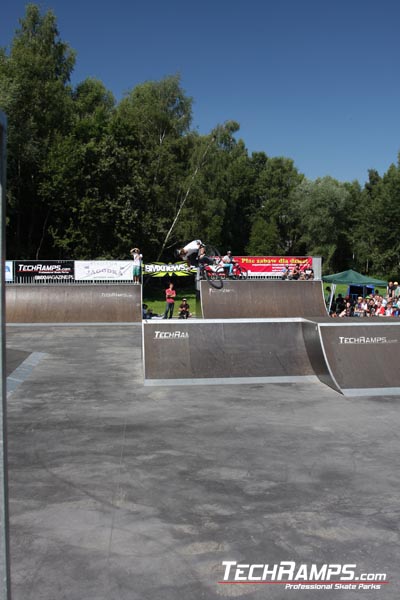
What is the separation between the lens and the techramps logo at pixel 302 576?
449 cm

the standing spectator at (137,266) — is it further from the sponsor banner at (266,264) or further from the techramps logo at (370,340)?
the techramps logo at (370,340)

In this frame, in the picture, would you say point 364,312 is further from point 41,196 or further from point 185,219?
Answer: point 185,219

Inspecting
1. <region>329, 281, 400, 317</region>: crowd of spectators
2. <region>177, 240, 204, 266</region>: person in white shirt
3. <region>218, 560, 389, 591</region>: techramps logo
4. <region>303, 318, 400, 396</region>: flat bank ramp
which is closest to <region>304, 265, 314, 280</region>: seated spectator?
<region>329, 281, 400, 317</region>: crowd of spectators

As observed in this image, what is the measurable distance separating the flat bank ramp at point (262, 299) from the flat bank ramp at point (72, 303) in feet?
12.1

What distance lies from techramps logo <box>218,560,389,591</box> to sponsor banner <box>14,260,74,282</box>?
956 inches

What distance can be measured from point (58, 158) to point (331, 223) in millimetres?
41821

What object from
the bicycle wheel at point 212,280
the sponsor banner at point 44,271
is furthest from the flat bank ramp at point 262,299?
the sponsor banner at point 44,271

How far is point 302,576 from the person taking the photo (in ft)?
15.2

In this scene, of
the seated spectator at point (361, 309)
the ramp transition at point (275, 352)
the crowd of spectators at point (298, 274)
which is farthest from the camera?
the crowd of spectators at point (298, 274)

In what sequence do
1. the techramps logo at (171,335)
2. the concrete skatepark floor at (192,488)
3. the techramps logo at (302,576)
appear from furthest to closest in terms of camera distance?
the techramps logo at (171,335)
the concrete skatepark floor at (192,488)
the techramps logo at (302,576)

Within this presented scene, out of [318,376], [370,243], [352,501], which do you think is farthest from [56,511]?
[370,243]

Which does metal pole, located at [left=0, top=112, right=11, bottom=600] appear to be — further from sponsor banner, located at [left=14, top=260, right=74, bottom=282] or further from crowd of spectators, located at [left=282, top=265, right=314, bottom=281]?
sponsor banner, located at [left=14, top=260, right=74, bottom=282]

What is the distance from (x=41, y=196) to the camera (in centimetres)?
4106

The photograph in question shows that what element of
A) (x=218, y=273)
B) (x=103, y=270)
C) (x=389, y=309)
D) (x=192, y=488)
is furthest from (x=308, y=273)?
(x=192, y=488)
